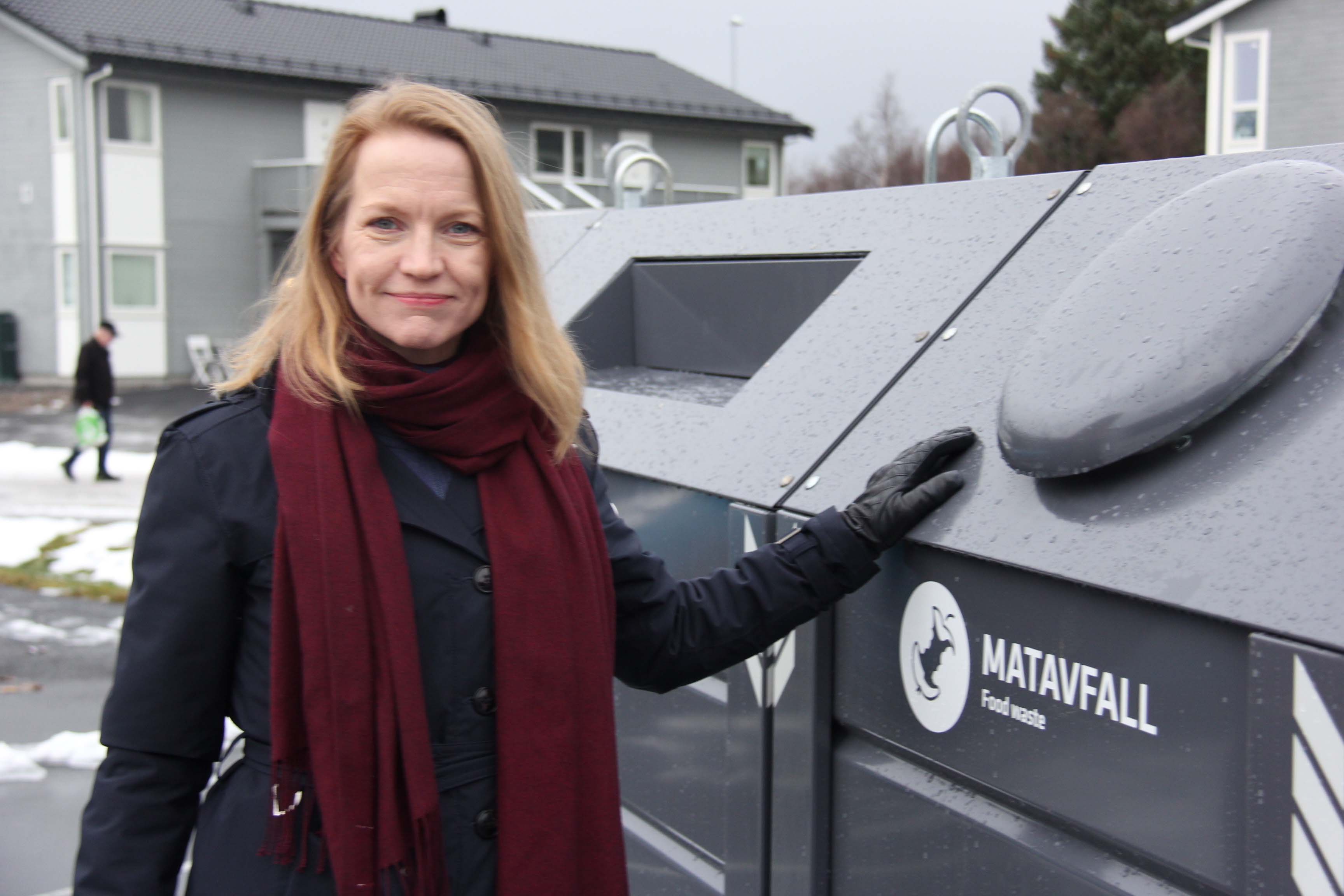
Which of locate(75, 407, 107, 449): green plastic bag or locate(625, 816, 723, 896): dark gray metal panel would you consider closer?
locate(625, 816, 723, 896): dark gray metal panel

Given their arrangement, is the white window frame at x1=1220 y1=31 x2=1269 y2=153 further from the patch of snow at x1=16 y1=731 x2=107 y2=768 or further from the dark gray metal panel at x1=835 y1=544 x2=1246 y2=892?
the dark gray metal panel at x1=835 y1=544 x2=1246 y2=892

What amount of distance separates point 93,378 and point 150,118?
11115 mm

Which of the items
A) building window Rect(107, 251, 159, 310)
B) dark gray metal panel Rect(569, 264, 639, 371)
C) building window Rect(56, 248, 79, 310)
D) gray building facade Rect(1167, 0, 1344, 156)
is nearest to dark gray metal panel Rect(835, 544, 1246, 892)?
dark gray metal panel Rect(569, 264, 639, 371)

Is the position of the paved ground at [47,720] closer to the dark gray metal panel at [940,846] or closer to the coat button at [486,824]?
the coat button at [486,824]

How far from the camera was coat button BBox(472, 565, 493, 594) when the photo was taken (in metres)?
1.53

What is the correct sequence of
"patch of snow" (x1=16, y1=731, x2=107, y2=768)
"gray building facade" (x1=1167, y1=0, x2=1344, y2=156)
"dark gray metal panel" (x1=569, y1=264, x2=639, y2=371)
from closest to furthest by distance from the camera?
"dark gray metal panel" (x1=569, y1=264, x2=639, y2=371), "patch of snow" (x1=16, y1=731, x2=107, y2=768), "gray building facade" (x1=1167, y1=0, x2=1344, y2=156)

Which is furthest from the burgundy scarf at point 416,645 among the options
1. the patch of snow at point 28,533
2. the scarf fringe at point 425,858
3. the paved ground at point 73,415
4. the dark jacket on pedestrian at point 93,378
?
the paved ground at point 73,415

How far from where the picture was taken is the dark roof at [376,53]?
21.0 metres

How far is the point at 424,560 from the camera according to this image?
152cm

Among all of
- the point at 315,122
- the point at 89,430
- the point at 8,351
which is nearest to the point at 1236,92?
the point at 89,430

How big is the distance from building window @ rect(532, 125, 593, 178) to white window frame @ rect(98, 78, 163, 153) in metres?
6.82

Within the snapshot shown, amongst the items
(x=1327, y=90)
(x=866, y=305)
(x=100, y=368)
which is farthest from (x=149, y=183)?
(x=866, y=305)

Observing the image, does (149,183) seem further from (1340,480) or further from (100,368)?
(1340,480)

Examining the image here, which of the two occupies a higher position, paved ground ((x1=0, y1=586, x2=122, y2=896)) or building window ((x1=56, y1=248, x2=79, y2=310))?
building window ((x1=56, y1=248, x2=79, y2=310))
